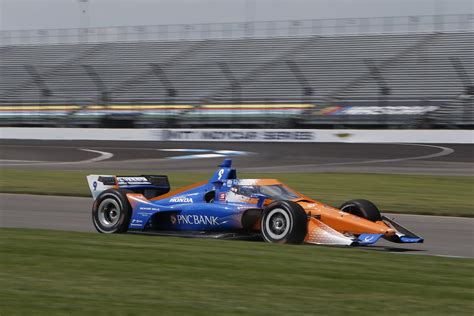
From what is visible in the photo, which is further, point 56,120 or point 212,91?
point 212,91

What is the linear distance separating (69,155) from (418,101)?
1484 centimetres

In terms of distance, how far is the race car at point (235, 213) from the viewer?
970 centimetres

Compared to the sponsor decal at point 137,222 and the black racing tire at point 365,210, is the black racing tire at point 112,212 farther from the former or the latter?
the black racing tire at point 365,210

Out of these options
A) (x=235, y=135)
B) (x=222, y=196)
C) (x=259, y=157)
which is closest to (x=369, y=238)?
(x=222, y=196)

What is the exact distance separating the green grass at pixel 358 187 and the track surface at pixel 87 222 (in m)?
1.14

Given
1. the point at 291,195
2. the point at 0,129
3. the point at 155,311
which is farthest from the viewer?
the point at 0,129

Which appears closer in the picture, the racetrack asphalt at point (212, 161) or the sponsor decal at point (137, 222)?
the sponsor decal at point (137, 222)

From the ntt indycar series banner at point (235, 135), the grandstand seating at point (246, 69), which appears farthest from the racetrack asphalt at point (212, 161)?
the grandstand seating at point (246, 69)

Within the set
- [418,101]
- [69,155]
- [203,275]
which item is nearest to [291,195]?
[203,275]

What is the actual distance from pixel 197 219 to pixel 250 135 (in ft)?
82.5

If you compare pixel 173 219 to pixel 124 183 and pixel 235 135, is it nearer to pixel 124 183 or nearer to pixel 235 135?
pixel 124 183

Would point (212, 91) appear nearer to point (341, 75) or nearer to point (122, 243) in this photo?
point (341, 75)

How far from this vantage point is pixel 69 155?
29281mm

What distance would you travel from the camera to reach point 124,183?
1157 cm
